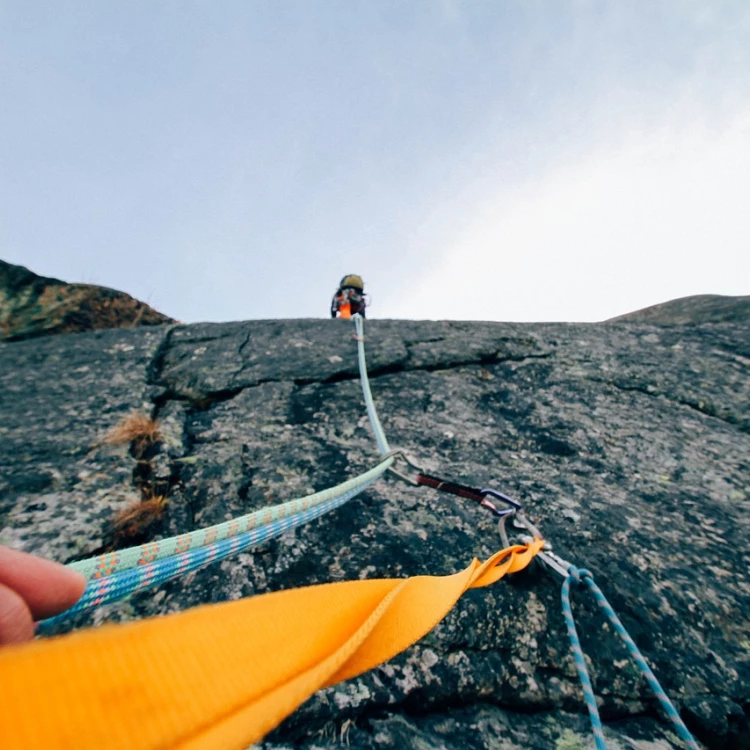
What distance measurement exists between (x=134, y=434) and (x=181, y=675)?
201 centimetres

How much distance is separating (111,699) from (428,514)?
4.90ft

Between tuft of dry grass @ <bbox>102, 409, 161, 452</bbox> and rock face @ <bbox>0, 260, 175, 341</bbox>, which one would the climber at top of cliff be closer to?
rock face @ <bbox>0, 260, 175, 341</bbox>

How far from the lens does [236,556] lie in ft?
4.95

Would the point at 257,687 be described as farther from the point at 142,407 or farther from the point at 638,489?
the point at 142,407

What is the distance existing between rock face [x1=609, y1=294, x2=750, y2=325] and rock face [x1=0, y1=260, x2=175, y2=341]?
183 inches

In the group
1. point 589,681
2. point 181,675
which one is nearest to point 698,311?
point 589,681

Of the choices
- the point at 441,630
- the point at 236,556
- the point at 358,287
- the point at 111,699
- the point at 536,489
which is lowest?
the point at 441,630

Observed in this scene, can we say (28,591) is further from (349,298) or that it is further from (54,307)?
(349,298)

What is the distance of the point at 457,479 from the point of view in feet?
6.92

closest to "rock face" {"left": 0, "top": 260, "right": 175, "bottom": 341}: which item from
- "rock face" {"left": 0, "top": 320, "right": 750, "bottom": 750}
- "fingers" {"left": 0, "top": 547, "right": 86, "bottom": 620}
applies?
"rock face" {"left": 0, "top": 320, "right": 750, "bottom": 750}

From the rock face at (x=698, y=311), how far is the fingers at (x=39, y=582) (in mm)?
4582

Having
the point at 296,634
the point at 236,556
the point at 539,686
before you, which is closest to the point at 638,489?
the point at 539,686

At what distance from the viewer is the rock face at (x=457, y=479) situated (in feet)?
3.88

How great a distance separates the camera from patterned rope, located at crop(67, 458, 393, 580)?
0.76 metres
